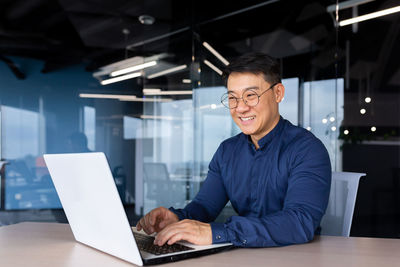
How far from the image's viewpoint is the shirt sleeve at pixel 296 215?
1.15 meters

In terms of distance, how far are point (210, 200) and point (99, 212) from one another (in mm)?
758

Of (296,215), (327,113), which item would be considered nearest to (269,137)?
(296,215)

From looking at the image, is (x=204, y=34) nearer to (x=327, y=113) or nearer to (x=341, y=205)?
(x=327, y=113)

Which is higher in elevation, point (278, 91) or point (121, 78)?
point (121, 78)

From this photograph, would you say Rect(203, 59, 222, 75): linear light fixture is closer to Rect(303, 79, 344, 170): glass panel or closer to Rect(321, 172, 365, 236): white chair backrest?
Rect(303, 79, 344, 170): glass panel

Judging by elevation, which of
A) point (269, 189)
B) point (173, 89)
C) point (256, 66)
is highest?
point (173, 89)

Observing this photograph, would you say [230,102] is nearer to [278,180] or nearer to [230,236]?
[278,180]

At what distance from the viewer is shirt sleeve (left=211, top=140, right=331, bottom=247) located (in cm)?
115

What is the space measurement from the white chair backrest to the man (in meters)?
0.28

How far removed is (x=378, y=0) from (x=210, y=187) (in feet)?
12.4

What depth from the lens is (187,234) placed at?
1114 mm

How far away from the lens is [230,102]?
1.62 meters

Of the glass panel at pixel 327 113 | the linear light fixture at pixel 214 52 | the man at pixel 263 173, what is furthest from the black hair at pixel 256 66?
the linear light fixture at pixel 214 52

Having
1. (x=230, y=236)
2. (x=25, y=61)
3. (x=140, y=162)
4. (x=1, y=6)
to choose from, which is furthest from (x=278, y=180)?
(x=1, y=6)
